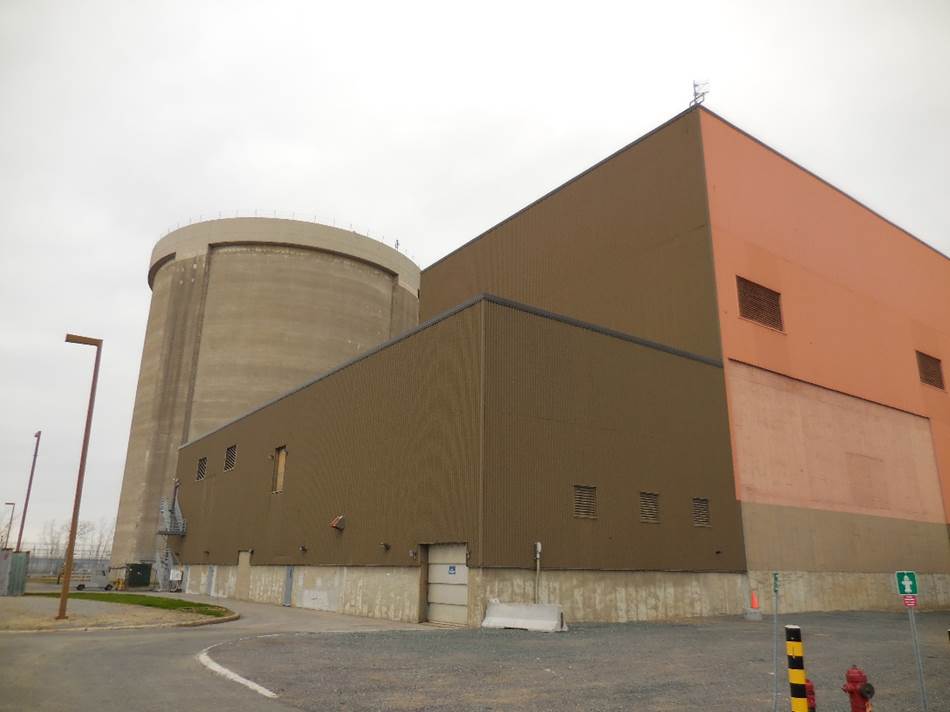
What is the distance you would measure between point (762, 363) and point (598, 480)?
12.0m

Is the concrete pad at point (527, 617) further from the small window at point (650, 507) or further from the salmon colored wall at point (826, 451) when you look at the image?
the salmon colored wall at point (826, 451)

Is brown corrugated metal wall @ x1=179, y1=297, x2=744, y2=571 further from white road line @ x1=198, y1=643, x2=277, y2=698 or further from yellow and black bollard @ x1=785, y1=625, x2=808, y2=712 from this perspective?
yellow and black bollard @ x1=785, y1=625, x2=808, y2=712

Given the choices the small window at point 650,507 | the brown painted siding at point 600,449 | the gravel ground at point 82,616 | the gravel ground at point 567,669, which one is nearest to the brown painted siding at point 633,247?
the brown painted siding at point 600,449

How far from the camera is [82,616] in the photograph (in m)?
20.6

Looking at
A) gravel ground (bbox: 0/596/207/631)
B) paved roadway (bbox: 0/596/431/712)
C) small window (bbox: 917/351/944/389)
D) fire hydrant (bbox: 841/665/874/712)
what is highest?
small window (bbox: 917/351/944/389)

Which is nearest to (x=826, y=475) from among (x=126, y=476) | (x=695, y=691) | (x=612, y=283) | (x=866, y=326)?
(x=866, y=326)

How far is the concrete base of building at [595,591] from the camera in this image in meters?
21.7

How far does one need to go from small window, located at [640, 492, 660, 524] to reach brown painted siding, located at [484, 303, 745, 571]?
210 mm

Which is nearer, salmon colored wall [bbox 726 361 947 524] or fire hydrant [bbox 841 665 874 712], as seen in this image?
fire hydrant [bbox 841 665 874 712]

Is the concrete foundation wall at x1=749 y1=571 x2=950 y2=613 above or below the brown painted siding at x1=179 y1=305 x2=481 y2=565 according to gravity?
below

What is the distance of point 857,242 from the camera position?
1569 inches

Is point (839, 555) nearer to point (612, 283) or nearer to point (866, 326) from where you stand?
point (866, 326)

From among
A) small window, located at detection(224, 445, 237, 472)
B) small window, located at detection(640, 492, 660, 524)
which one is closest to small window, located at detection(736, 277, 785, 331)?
small window, located at detection(640, 492, 660, 524)

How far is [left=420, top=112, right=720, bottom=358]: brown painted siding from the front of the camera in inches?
1220
